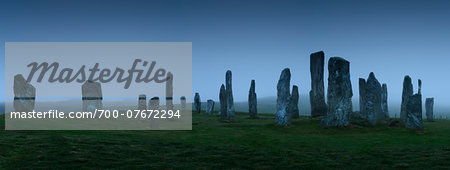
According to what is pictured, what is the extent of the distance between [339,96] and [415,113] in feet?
18.4

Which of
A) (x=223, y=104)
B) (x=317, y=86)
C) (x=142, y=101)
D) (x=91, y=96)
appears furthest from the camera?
(x=223, y=104)

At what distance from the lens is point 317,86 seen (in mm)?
39312

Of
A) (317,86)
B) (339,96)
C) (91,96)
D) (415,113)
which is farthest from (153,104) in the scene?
(415,113)

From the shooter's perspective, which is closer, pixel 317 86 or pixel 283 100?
pixel 283 100

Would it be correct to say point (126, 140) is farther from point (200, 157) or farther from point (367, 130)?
point (367, 130)

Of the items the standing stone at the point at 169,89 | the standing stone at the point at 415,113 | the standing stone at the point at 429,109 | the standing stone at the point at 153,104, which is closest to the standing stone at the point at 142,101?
the standing stone at the point at 153,104

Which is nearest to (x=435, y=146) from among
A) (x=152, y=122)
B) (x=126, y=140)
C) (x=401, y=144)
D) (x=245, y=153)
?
(x=401, y=144)

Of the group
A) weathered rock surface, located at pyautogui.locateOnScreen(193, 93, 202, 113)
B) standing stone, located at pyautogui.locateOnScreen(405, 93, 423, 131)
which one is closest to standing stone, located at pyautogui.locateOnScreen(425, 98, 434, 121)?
standing stone, located at pyautogui.locateOnScreen(405, 93, 423, 131)

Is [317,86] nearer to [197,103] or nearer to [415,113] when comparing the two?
[415,113]

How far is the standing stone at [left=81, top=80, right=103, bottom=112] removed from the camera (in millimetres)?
34438

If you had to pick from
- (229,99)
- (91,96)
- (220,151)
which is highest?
(91,96)

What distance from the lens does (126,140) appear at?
1942 cm

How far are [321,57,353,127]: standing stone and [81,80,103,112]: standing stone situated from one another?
71.0 feet

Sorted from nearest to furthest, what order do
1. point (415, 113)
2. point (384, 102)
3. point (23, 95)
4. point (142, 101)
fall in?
point (415, 113), point (142, 101), point (23, 95), point (384, 102)
